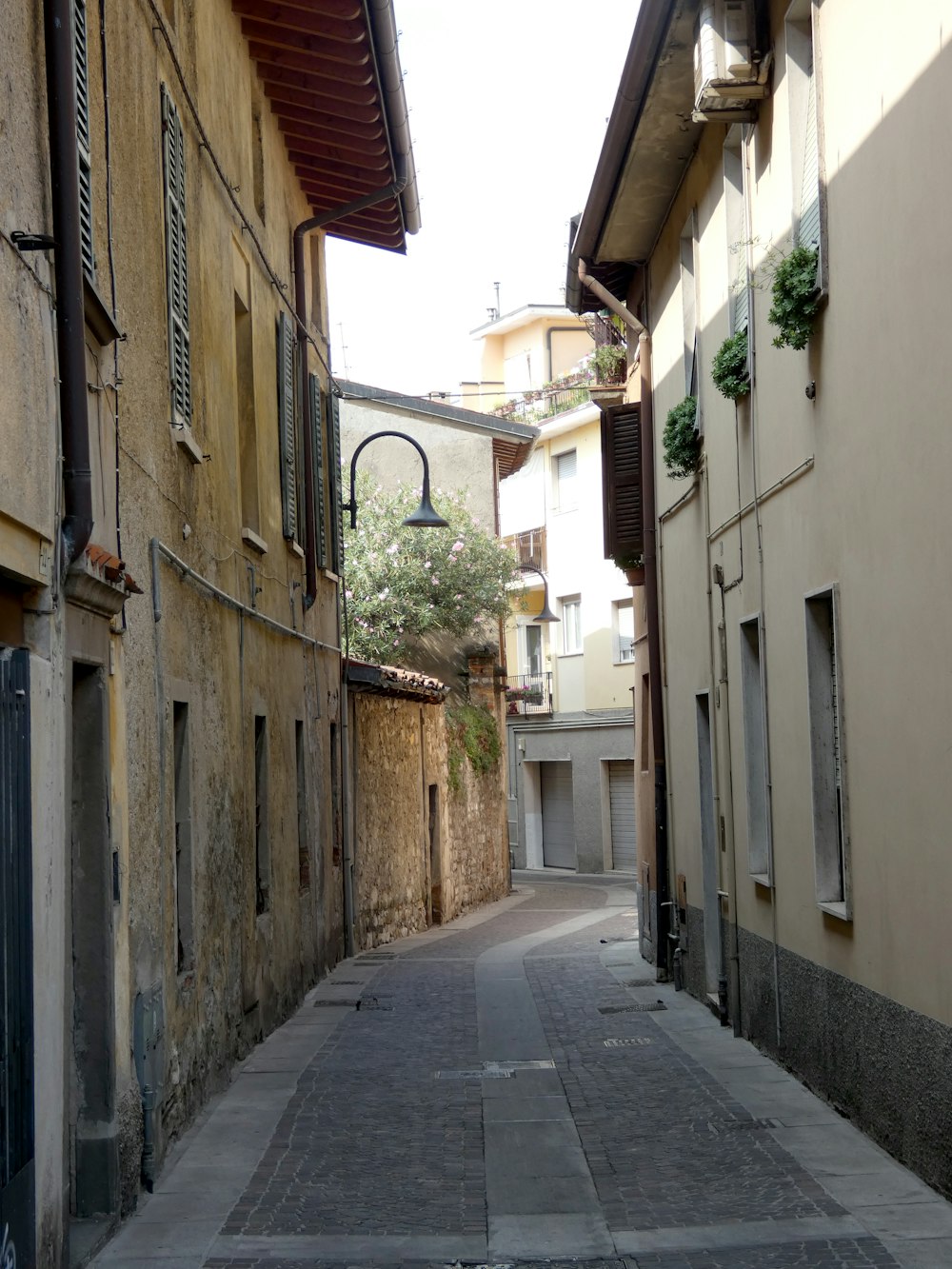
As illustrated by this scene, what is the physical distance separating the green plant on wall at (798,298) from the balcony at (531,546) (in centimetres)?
3119

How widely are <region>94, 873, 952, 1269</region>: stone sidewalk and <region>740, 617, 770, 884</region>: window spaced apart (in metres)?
1.37

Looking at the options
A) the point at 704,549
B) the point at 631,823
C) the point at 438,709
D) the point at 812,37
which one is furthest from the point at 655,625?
the point at 631,823

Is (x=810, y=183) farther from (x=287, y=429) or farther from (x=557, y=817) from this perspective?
(x=557, y=817)

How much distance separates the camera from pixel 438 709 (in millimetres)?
25781

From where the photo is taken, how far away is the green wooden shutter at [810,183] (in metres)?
8.82

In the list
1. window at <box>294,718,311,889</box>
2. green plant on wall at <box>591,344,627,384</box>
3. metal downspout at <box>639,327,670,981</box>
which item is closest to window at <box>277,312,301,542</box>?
window at <box>294,718,311,889</box>

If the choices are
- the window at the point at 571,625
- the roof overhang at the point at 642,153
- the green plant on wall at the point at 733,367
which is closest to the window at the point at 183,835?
the green plant on wall at the point at 733,367

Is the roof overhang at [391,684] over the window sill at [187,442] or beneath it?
beneath

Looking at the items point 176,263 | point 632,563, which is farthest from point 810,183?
point 632,563

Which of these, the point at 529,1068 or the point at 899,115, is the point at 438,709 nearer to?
the point at 529,1068

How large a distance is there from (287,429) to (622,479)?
3839mm

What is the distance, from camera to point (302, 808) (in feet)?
48.8

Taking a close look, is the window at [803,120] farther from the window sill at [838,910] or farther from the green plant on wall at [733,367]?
the window sill at [838,910]

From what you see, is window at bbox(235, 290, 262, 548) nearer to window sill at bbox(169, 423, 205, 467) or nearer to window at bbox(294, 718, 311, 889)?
window sill at bbox(169, 423, 205, 467)
